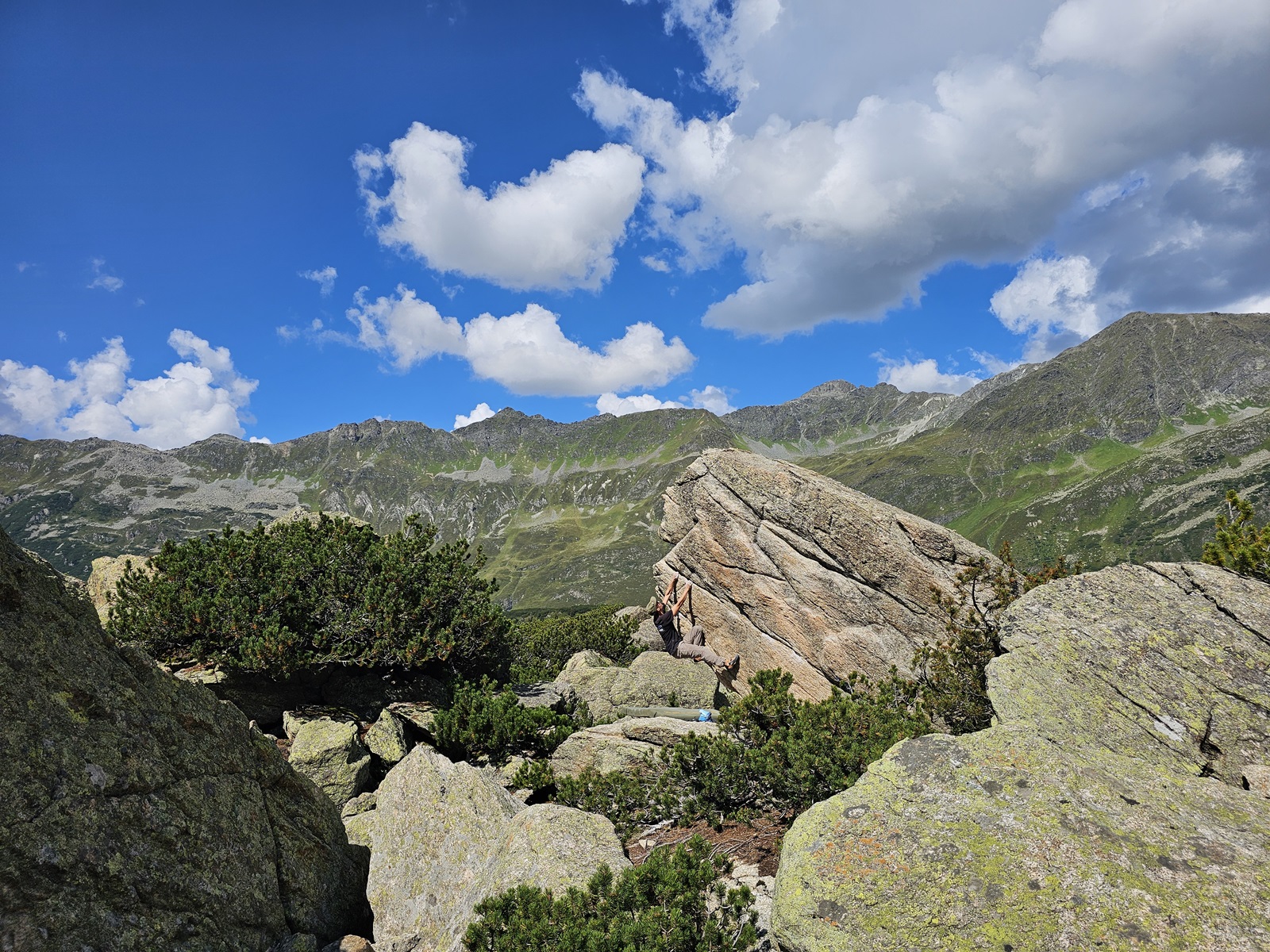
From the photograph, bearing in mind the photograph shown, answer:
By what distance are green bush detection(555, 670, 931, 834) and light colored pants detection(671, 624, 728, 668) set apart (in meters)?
12.9

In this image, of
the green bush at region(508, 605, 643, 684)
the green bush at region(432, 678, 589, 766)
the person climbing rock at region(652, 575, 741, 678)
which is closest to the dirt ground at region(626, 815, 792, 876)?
the green bush at region(432, 678, 589, 766)

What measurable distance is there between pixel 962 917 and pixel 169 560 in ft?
79.7

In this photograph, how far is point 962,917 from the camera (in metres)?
6.38

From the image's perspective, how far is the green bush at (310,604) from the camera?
17.4 metres

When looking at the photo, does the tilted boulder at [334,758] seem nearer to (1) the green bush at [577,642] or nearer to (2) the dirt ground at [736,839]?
(2) the dirt ground at [736,839]

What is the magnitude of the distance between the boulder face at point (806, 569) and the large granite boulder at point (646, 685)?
5084mm

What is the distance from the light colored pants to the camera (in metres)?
27.8

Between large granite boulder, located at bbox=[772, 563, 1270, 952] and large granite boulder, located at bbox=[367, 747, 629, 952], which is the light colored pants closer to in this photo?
large granite boulder, located at bbox=[367, 747, 629, 952]

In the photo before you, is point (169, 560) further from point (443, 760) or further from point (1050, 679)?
point (1050, 679)

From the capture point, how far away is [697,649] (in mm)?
28078

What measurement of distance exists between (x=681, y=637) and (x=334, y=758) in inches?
775

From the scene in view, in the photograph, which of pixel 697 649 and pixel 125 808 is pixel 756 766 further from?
pixel 697 649

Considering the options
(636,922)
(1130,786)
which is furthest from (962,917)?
(636,922)

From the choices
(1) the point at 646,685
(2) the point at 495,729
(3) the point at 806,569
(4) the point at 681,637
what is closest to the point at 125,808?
(2) the point at 495,729
